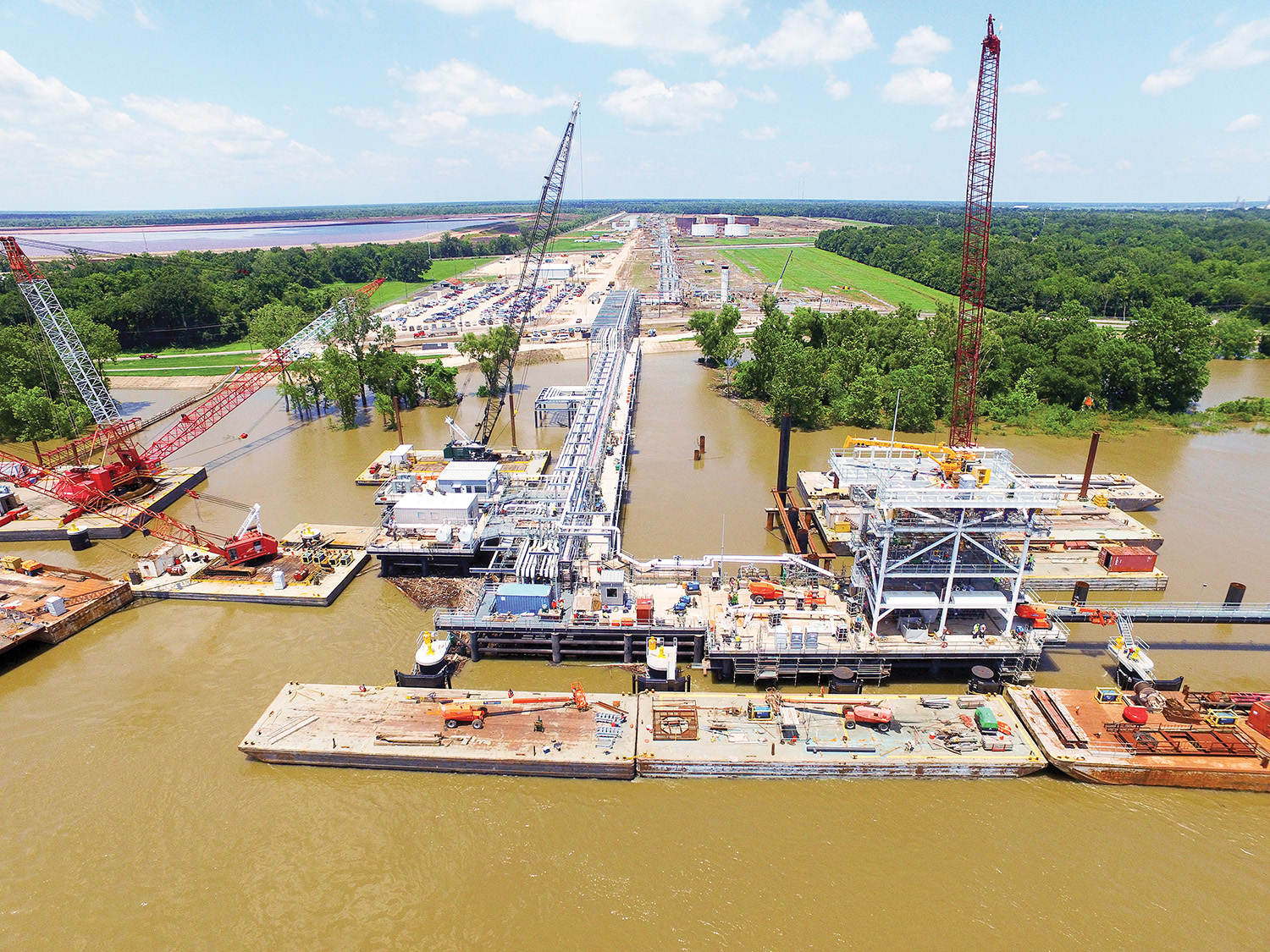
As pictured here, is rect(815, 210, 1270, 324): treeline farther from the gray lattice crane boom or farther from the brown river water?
the gray lattice crane boom

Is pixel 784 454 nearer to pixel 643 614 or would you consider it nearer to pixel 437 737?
pixel 643 614

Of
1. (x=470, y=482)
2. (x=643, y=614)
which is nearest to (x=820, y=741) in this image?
(x=643, y=614)

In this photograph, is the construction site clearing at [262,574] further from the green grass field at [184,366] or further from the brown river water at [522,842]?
the green grass field at [184,366]

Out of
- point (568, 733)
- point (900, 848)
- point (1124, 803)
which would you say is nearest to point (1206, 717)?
point (1124, 803)

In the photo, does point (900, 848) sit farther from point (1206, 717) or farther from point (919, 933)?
point (1206, 717)

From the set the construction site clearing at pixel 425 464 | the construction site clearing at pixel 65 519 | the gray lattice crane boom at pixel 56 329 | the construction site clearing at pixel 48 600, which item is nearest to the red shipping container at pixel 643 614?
the construction site clearing at pixel 425 464

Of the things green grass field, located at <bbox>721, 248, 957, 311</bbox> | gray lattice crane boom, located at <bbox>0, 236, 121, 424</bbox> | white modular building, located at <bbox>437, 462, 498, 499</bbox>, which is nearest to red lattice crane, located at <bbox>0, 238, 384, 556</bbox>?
gray lattice crane boom, located at <bbox>0, 236, 121, 424</bbox>
